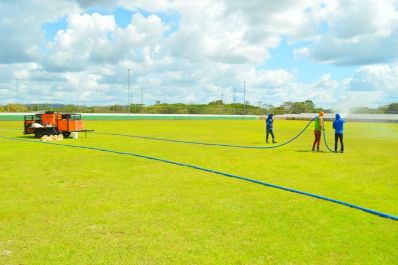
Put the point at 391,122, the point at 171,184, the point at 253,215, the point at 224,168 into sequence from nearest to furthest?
the point at 253,215
the point at 171,184
the point at 224,168
the point at 391,122

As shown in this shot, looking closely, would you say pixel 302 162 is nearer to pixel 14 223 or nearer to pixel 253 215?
pixel 253 215

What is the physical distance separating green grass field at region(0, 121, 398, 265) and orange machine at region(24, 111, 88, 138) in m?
10.6

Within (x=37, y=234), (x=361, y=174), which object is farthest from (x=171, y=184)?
(x=361, y=174)

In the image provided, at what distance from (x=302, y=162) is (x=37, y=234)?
1103 centimetres

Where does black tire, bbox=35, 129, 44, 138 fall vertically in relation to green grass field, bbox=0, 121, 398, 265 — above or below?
above

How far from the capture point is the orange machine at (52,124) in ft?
80.5

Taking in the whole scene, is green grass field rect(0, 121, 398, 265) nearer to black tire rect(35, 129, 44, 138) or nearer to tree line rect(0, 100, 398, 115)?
black tire rect(35, 129, 44, 138)

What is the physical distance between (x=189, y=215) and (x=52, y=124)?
65.0ft

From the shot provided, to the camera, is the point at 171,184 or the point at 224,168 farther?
the point at 224,168

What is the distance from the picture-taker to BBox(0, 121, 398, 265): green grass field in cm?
577

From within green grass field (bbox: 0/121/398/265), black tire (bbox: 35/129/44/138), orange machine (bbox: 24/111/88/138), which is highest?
orange machine (bbox: 24/111/88/138)

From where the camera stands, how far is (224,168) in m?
13.5

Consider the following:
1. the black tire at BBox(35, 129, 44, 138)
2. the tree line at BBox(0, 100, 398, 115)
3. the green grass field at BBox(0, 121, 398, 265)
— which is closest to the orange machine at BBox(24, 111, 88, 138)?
the black tire at BBox(35, 129, 44, 138)

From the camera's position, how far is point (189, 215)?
766 centimetres
